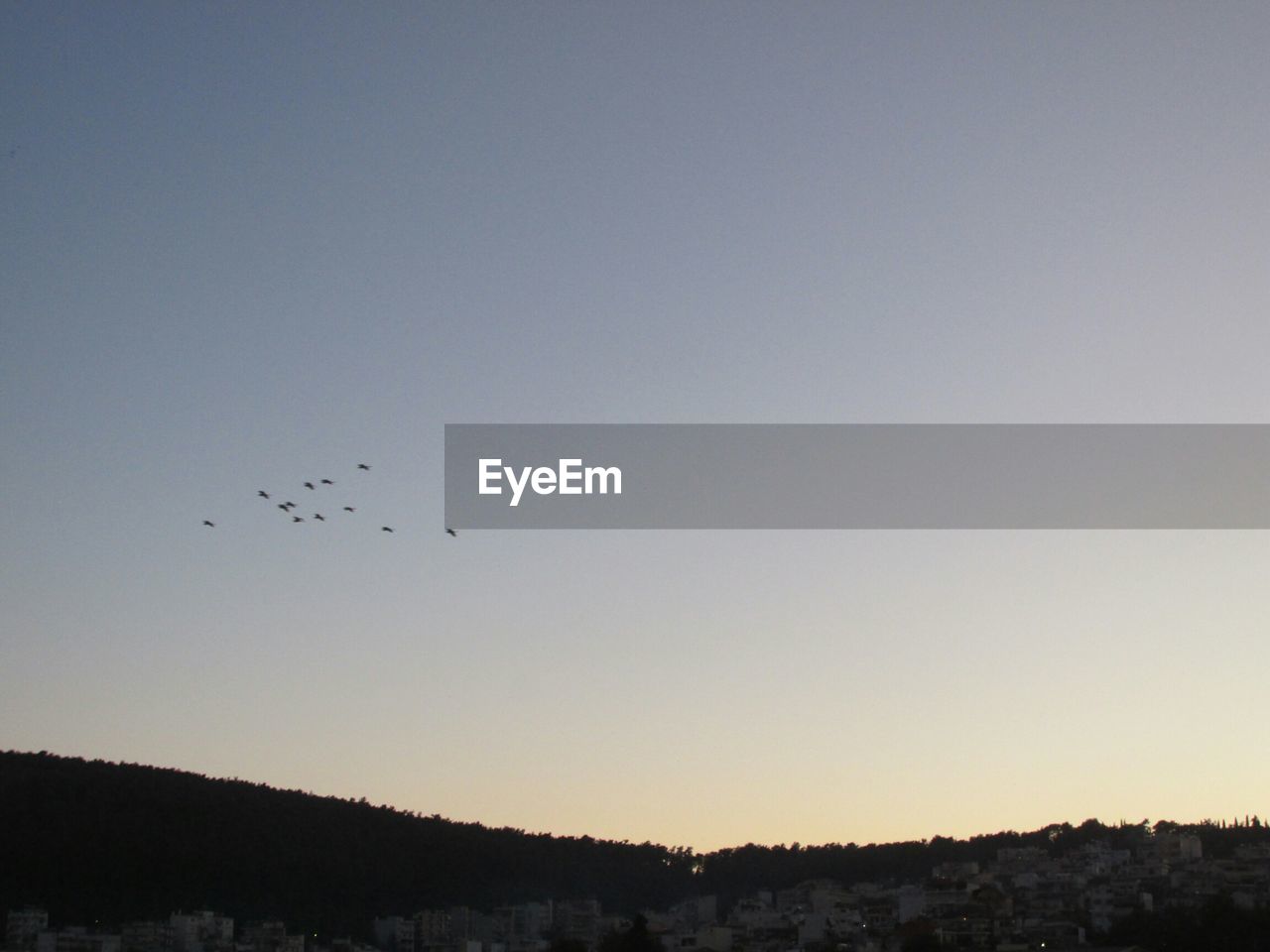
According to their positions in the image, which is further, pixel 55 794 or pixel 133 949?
pixel 55 794

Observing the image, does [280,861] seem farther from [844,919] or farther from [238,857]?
[844,919]

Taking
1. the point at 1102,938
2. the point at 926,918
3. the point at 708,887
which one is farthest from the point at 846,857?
the point at 1102,938

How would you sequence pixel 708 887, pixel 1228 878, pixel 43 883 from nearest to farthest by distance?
pixel 1228 878, pixel 43 883, pixel 708 887

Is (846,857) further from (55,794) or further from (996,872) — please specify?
(55,794)

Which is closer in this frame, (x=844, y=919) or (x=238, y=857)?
(x=844, y=919)

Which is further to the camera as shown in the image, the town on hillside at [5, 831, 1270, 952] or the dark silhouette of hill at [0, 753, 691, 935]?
the dark silhouette of hill at [0, 753, 691, 935]

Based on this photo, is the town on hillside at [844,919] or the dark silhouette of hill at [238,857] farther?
the dark silhouette of hill at [238,857]

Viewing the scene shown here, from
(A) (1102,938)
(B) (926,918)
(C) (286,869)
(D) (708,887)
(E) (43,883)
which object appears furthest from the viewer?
(D) (708,887)

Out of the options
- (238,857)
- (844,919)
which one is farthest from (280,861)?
(844,919)
